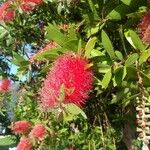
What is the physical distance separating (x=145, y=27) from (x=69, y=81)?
276 mm

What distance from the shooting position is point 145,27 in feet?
4.72

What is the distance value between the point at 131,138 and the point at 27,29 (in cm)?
58

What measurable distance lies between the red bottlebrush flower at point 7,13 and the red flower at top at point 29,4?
56mm

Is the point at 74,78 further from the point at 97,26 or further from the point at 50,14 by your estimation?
the point at 50,14

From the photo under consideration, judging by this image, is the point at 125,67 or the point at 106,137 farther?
the point at 106,137

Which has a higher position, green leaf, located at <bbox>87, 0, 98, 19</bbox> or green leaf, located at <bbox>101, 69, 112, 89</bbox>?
green leaf, located at <bbox>87, 0, 98, 19</bbox>

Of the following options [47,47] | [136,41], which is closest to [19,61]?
[47,47]

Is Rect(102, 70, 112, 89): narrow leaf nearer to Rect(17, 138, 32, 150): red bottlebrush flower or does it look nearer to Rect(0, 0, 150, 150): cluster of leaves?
Rect(0, 0, 150, 150): cluster of leaves

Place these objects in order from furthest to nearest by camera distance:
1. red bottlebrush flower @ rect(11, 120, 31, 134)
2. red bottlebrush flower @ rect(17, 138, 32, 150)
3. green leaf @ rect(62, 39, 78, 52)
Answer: red bottlebrush flower @ rect(11, 120, 31, 134) < red bottlebrush flower @ rect(17, 138, 32, 150) < green leaf @ rect(62, 39, 78, 52)

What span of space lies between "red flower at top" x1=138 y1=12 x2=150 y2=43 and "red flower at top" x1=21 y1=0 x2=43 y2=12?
516 millimetres

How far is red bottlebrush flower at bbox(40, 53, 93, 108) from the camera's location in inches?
51.3

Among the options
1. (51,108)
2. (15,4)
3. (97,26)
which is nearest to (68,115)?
(51,108)

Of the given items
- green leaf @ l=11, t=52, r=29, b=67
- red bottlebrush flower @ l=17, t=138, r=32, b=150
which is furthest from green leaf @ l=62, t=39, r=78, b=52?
red bottlebrush flower @ l=17, t=138, r=32, b=150

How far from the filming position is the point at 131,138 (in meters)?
2.04
